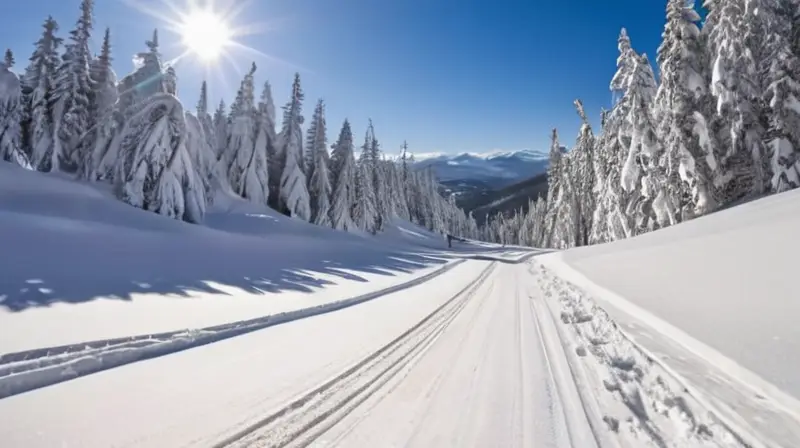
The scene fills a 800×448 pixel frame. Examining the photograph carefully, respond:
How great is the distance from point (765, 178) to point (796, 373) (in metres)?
20.1

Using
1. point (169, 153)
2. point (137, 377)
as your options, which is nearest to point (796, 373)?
point (137, 377)

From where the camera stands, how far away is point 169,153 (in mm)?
21859

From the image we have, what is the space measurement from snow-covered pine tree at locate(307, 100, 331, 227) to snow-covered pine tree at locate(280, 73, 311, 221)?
186 centimetres

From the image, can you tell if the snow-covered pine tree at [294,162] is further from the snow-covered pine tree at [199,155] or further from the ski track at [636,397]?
the ski track at [636,397]

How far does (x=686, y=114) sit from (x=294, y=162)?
29.6 m

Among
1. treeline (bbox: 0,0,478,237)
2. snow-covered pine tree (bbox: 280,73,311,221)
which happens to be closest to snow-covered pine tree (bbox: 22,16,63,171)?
treeline (bbox: 0,0,478,237)

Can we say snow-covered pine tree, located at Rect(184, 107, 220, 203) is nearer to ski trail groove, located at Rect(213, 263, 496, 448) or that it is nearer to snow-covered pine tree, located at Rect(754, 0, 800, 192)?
ski trail groove, located at Rect(213, 263, 496, 448)

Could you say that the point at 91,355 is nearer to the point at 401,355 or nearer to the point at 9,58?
the point at 401,355

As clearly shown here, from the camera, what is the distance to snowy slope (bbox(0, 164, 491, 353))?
7.02 metres

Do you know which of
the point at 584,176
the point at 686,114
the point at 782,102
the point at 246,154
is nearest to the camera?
the point at 782,102

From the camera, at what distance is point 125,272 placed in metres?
11.5

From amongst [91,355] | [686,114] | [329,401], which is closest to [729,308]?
[329,401]

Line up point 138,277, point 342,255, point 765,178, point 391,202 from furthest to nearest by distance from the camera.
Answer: point 391,202 < point 342,255 < point 765,178 < point 138,277

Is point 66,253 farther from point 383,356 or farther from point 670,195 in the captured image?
point 670,195
